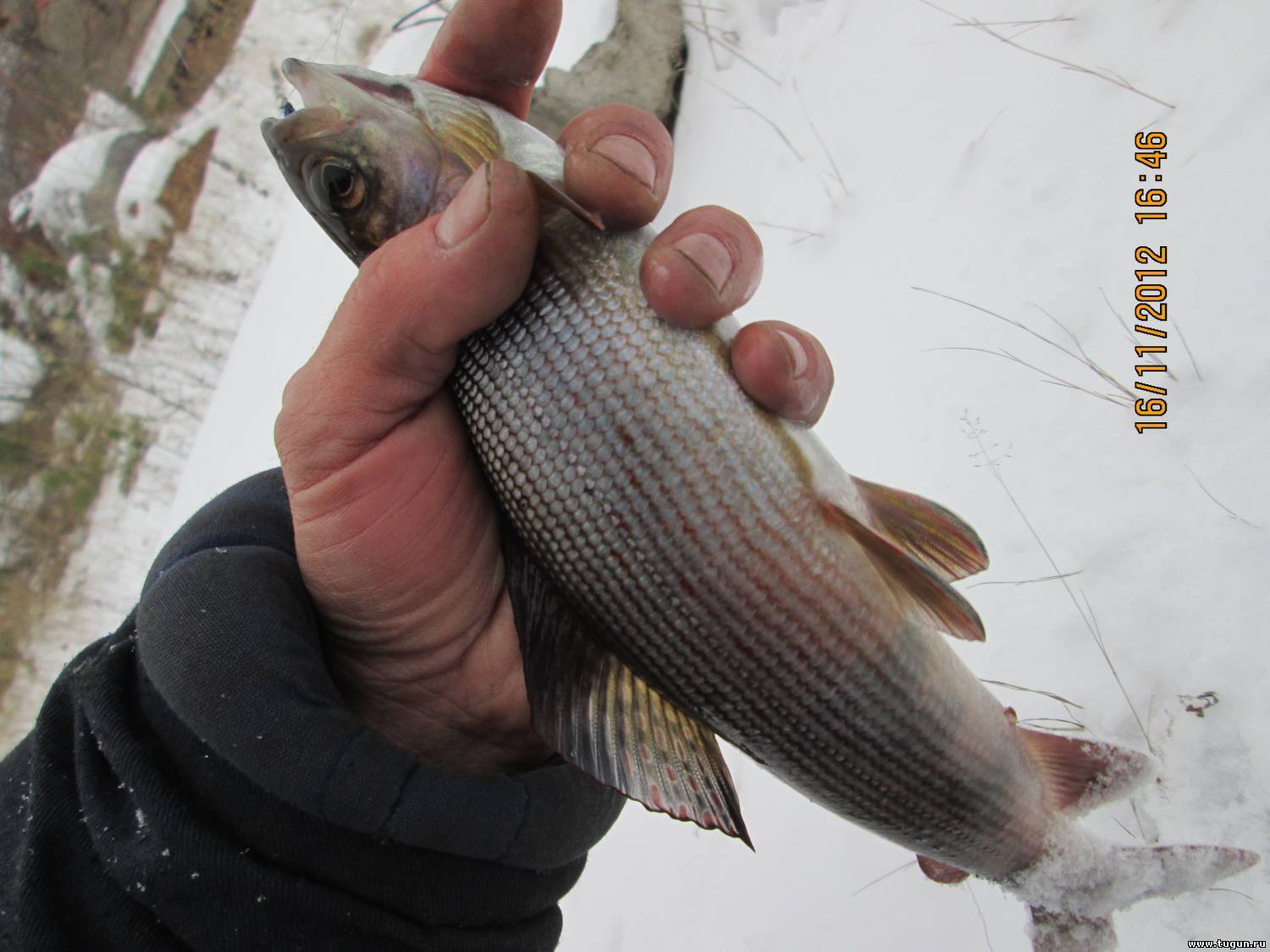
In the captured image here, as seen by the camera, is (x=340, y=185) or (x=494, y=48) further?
(x=494, y=48)

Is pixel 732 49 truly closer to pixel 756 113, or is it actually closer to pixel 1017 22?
pixel 756 113

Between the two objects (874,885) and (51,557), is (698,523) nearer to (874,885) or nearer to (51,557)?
(874,885)

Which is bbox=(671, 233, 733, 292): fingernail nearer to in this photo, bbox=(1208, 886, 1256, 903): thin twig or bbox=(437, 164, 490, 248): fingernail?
bbox=(437, 164, 490, 248): fingernail

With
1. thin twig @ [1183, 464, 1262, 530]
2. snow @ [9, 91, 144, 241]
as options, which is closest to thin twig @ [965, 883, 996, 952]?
thin twig @ [1183, 464, 1262, 530]

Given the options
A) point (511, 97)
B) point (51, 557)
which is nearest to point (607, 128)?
point (511, 97)

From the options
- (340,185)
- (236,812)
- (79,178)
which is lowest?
(79,178)

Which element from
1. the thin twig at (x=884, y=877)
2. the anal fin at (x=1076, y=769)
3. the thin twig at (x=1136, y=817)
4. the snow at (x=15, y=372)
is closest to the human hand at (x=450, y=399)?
the anal fin at (x=1076, y=769)

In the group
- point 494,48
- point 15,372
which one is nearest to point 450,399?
point 494,48

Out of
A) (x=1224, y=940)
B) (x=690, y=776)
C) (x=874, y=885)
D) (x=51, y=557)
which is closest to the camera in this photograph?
(x=690, y=776)
